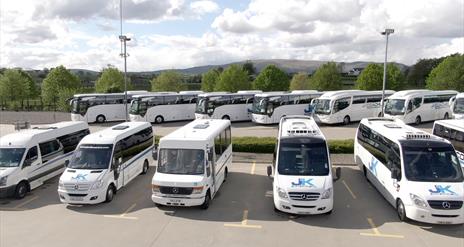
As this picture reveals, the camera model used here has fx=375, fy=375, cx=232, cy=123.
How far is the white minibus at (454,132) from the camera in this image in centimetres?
1539

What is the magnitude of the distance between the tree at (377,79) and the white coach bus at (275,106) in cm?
2354

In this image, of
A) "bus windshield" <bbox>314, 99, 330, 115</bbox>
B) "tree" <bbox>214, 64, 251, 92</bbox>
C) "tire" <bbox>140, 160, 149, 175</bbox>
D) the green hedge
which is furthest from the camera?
"tree" <bbox>214, 64, 251, 92</bbox>

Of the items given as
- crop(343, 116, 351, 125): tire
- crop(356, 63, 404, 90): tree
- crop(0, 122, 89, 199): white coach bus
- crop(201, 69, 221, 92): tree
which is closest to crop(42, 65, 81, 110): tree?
crop(201, 69, 221, 92): tree

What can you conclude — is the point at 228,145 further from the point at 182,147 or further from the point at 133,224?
the point at 133,224

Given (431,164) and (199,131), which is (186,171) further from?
(431,164)

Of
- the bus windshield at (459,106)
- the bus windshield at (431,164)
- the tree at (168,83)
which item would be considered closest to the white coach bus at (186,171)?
the bus windshield at (431,164)

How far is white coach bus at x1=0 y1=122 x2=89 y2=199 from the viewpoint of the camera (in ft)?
45.5

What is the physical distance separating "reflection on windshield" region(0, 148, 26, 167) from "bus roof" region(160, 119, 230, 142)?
5.98 m

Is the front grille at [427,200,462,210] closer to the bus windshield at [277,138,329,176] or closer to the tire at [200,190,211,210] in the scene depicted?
the bus windshield at [277,138,329,176]

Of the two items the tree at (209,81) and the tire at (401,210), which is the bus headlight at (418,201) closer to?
the tire at (401,210)

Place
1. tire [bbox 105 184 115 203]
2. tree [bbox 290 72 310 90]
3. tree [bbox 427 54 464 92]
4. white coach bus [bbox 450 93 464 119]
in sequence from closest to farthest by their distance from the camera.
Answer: tire [bbox 105 184 115 203] < white coach bus [bbox 450 93 464 119] < tree [bbox 427 54 464 92] < tree [bbox 290 72 310 90]

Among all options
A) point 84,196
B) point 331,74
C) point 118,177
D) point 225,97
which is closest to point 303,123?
point 118,177

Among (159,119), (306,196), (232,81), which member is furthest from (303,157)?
(232,81)

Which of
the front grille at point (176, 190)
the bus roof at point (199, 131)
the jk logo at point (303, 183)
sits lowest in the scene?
the front grille at point (176, 190)
